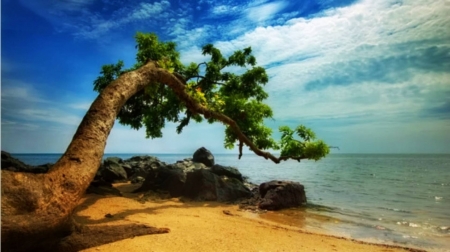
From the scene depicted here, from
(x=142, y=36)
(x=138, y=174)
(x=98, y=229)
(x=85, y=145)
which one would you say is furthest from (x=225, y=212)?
(x=138, y=174)

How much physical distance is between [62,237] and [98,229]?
0.67 m

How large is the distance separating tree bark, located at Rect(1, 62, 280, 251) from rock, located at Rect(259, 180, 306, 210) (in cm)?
702

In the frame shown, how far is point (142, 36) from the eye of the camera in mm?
8953

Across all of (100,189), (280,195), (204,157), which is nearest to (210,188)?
(280,195)

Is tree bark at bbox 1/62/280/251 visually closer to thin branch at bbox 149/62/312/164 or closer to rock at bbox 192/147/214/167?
thin branch at bbox 149/62/312/164

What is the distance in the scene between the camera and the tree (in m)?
2.94

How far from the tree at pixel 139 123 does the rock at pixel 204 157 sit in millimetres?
10180

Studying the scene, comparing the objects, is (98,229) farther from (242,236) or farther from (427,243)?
(427,243)

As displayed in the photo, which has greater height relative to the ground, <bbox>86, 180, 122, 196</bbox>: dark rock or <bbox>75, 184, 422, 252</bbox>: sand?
<bbox>86, 180, 122, 196</bbox>: dark rock

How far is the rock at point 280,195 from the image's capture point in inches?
390

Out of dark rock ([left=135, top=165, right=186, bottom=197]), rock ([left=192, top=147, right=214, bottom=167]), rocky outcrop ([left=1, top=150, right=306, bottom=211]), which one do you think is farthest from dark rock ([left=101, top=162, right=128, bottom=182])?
rock ([left=192, top=147, right=214, bottom=167])

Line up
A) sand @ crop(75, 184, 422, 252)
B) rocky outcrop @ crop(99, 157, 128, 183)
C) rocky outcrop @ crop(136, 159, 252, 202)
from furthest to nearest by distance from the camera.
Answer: rocky outcrop @ crop(99, 157, 128, 183) < rocky outcrop @ crop(136, 159, 252, 202) < sand @ crop(75, 184, 422, 252)

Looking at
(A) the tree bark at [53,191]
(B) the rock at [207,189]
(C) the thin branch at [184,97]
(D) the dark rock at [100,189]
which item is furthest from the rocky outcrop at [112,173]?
(A) the tree bark at [53,191]

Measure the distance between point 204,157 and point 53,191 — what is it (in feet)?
61.4
